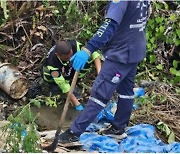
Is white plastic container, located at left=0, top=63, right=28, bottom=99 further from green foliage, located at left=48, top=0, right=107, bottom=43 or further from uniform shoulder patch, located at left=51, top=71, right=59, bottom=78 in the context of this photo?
green foliage, located at left=48, top=0, right=107, bottom=43

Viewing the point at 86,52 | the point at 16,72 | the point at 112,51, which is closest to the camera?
the point at 86,52

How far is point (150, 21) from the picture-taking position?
22.8 ft

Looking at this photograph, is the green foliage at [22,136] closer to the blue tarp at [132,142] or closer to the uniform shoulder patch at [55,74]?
the blue tarp at [132,142]

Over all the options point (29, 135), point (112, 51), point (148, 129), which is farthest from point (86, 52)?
point (148, 129)

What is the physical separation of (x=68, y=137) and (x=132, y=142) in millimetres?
683

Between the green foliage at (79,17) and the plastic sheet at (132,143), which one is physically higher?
the green foliage at (79,17)

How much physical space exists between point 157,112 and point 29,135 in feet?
7.08

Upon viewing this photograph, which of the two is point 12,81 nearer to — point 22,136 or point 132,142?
point 132,142

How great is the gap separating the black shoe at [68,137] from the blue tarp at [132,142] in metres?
0.13

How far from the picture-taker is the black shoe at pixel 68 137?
5.01m

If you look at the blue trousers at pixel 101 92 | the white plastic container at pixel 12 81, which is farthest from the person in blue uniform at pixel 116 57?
the white plastic container at pixel 12 81

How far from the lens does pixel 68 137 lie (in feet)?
16.5

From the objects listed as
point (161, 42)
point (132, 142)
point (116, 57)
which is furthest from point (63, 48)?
point (161, 42)

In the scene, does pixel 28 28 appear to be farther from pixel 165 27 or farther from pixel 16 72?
pixel 165 27
